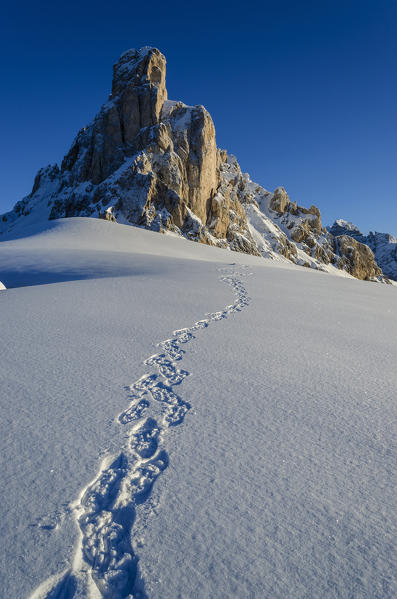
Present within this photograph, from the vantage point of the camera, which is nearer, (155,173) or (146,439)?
(146,439)

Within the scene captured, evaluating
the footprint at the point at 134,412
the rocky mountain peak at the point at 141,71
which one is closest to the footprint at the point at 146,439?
the footprint at the point at 134,412

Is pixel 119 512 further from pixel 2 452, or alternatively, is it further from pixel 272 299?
pixel 272 299

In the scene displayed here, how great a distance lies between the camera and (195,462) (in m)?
2.30

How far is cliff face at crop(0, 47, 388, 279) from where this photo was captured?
56906 mm

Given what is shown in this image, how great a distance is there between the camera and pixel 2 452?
2348mm

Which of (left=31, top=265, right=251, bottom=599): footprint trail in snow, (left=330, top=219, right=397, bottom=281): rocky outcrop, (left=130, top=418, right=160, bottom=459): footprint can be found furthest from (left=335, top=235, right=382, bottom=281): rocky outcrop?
(left=130, top=418, right=160, bottom=459): footprint

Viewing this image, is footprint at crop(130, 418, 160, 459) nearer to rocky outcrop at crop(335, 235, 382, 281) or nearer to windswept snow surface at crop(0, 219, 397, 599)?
windswept snow surface at crop(0, 219, 397, 599)

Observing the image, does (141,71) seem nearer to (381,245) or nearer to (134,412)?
(134,412)

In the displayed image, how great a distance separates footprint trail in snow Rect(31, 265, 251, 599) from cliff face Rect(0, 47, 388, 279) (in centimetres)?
5275

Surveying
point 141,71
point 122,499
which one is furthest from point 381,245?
point 122,499

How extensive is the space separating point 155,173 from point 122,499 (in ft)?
201

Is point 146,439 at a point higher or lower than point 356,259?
lower

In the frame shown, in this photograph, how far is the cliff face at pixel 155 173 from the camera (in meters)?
56.9

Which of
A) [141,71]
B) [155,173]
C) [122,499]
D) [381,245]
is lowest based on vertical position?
[122,499]
